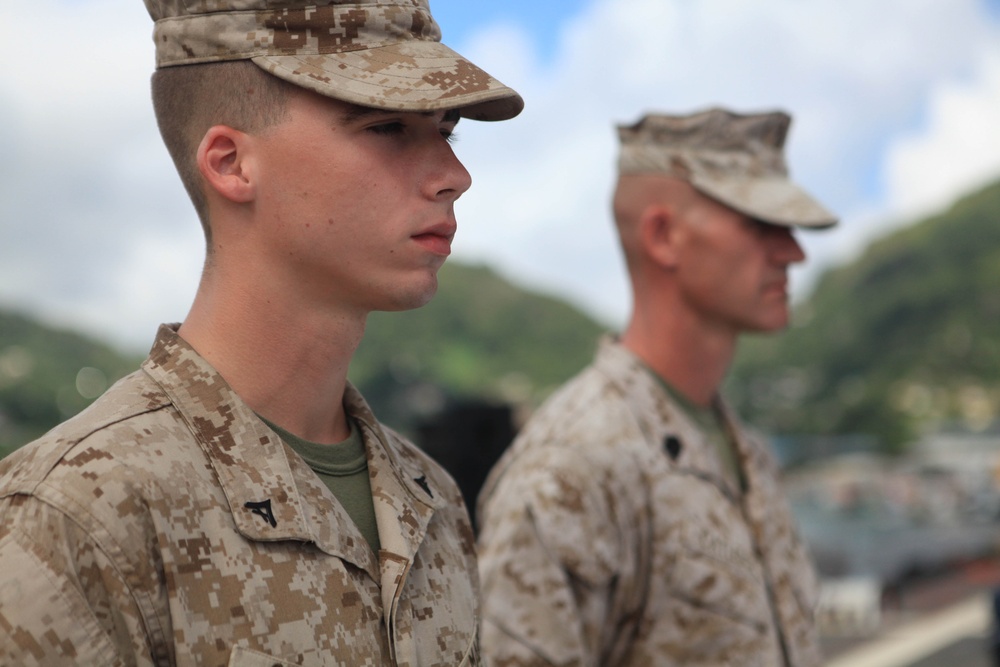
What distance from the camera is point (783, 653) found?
3.72 m

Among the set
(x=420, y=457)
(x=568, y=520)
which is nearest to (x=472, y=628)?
(x=420, y=457)

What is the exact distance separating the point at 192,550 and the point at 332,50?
80 cm

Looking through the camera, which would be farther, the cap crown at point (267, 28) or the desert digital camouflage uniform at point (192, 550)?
the cap crown at point (267, 28)

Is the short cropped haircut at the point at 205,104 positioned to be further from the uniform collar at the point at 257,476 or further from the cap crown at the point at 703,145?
the cap crown at the point at 703,145

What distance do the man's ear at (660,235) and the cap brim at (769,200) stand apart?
134 millimetres

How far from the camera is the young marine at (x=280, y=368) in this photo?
1814 mm

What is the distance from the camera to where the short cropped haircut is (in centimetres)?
203

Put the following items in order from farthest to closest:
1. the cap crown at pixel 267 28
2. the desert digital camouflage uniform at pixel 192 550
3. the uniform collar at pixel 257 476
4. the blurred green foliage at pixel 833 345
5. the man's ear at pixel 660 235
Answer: the blurred green foliage at pixel 833 345
the man's ear at pixel 660 235
the cap crown at pixel 267 28
the uniform collar at pixel 257 476
the desert digital camouflage uniform at pixel 192 550

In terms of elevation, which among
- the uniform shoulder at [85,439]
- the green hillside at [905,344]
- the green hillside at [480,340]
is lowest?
the green hillside at [480,340]

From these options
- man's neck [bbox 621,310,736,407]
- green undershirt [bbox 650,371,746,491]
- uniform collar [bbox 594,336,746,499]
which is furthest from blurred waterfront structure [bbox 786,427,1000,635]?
uniform collar [bbox 594,336,746,499]

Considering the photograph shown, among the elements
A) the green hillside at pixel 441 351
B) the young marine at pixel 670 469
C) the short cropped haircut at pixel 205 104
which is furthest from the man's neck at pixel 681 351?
the green hillside at pixel 441 351

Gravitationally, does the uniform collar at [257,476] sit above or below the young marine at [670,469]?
above

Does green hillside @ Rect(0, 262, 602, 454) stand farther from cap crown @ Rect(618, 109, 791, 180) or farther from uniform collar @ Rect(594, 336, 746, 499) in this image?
uniform collar @ Rect(594, 336, 746, 499)

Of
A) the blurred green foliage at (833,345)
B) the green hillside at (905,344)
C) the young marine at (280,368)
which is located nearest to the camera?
the young marine at (280,368)
